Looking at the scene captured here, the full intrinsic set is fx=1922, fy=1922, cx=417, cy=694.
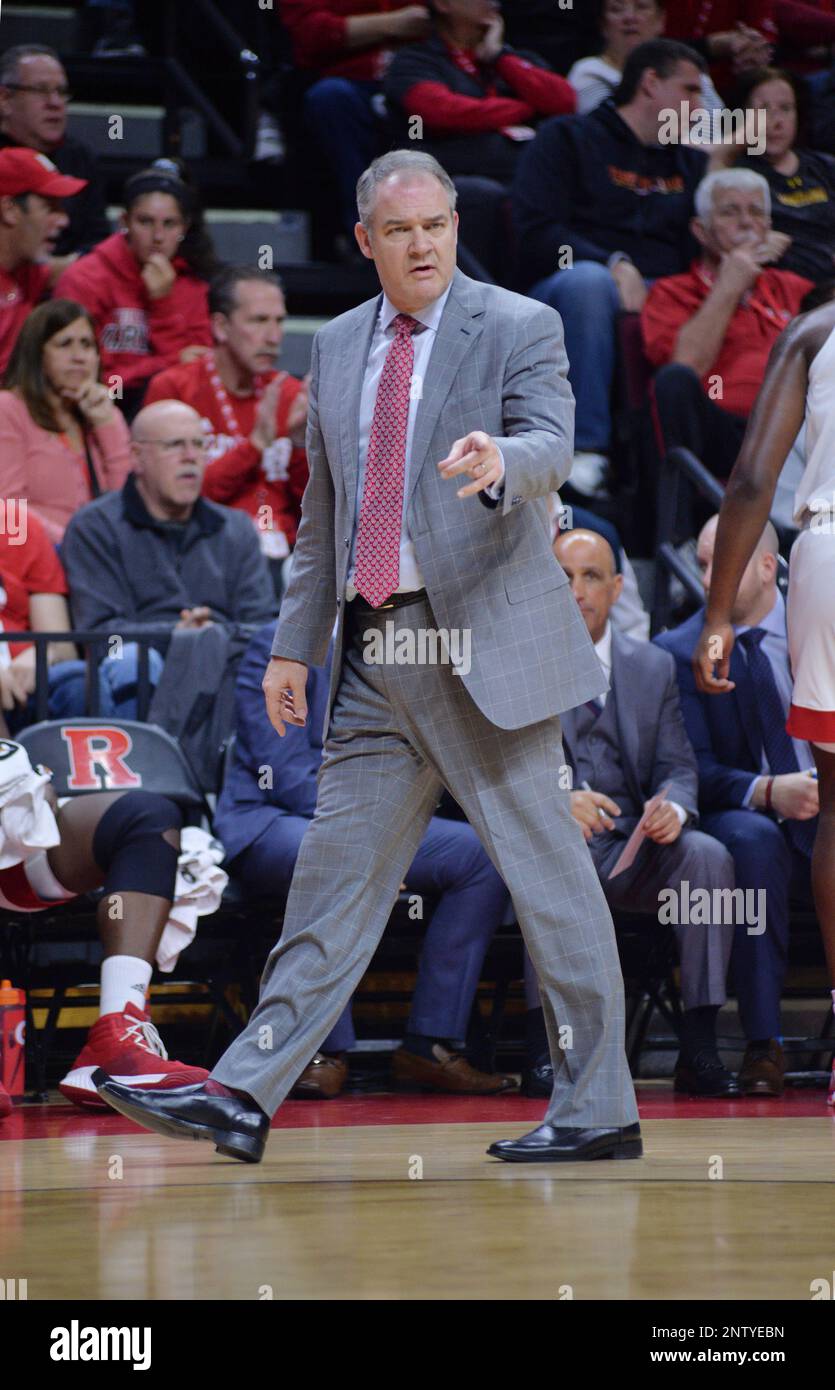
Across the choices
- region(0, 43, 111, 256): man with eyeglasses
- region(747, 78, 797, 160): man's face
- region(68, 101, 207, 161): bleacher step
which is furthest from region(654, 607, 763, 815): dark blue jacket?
region(68, 101, 207, 161): bleacher step

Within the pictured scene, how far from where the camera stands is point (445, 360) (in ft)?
10.4

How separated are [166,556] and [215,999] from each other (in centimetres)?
146

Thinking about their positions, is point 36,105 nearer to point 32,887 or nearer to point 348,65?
point 348,65

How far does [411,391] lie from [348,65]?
16.5ft

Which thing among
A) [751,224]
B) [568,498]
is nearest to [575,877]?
[568,498]

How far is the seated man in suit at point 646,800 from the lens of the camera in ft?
15.4

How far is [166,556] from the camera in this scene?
5.66m

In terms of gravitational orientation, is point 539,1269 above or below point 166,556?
below

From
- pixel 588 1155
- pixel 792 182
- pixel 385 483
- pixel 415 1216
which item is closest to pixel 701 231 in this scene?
pixel 792 182

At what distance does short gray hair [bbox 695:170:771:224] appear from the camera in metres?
6.64

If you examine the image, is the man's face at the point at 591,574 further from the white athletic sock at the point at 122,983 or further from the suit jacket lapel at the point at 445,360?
the suit jacket lapel at the point at 445,360

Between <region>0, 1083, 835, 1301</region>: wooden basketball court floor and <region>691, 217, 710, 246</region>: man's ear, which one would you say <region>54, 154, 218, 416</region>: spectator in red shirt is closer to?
<region>691, 217, 710, 246</region>: man's ear
